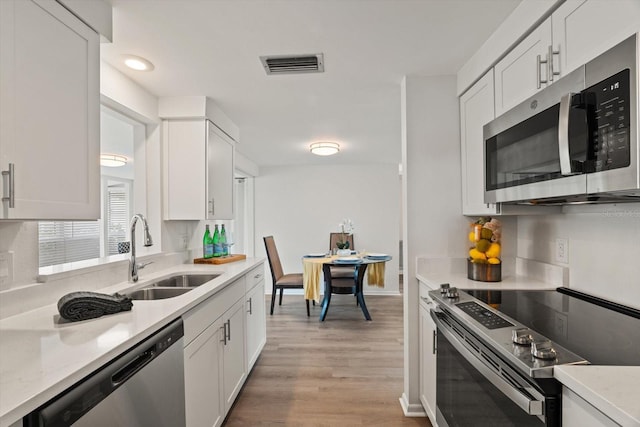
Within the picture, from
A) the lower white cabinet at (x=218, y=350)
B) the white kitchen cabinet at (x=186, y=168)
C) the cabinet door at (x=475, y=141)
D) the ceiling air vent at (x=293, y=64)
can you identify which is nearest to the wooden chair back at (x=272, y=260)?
the lower white cabinet at (x=218, y=350)

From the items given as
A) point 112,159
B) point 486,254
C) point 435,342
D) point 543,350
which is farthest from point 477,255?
point 112,159

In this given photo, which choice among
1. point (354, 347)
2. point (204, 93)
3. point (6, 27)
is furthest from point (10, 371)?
point (354, 347)

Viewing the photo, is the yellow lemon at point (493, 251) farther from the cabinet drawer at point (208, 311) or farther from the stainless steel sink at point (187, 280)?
the stainless steel sink at point (187, 280)

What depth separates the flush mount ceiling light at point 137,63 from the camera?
6.43ft

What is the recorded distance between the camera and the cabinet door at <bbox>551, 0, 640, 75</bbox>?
98 cm

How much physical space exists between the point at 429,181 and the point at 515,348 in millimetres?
1393

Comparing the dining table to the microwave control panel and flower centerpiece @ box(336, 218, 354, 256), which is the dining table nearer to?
flower centerpiece @ box(336, 218, 354, 256)

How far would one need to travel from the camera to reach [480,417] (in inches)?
50.2

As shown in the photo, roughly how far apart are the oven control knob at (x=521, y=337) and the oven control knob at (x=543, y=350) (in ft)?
0.19

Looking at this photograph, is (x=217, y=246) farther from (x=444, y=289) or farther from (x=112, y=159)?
(x=112, y=159)

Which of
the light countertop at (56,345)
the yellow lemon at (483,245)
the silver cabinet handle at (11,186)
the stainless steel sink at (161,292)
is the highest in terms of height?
the silver cabinet handle at (11,186)

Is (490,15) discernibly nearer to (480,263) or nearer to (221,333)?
(480,263)

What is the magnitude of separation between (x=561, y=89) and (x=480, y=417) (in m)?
1.22

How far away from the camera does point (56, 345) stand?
3.57ft
